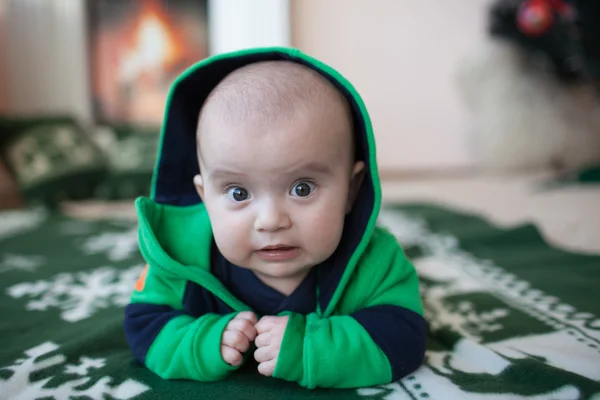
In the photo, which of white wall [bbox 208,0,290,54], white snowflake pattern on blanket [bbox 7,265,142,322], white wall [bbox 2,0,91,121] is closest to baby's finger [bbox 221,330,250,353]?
white snowflake pattern on blanket [bbox 7,265,142,322]

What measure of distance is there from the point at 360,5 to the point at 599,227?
2.61 metres

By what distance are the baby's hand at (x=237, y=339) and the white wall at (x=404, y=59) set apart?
10.6 ft

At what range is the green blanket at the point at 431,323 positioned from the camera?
644 mm

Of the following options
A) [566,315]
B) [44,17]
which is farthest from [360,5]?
[566,315]

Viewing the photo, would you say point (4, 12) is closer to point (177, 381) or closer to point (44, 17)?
point (44, 17)

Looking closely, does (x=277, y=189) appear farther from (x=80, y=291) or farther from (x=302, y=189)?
(x=80, y=291)

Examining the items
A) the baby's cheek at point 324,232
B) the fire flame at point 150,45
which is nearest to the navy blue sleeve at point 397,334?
the baby's cheek at point 324,232

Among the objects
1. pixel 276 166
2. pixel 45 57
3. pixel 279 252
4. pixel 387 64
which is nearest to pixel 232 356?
pixel 279 252

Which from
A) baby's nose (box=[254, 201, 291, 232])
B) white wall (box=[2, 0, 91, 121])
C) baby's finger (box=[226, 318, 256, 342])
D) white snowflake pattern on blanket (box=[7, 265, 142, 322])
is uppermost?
white wall (box=[2, 0, 91, 121])

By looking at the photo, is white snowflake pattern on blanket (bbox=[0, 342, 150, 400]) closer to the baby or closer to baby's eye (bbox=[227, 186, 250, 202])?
the baby

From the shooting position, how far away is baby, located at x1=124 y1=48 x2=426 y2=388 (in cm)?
62

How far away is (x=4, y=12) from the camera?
3162 mm

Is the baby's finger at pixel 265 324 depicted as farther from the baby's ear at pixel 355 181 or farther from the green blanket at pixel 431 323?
the baby's ear at pixel 355 181

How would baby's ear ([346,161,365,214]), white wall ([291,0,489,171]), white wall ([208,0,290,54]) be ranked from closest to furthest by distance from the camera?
1. baby's ear ([346,161,365,214])
2. white wall ([208,0,290,54])
3. white wall ([291,0,489,171])
